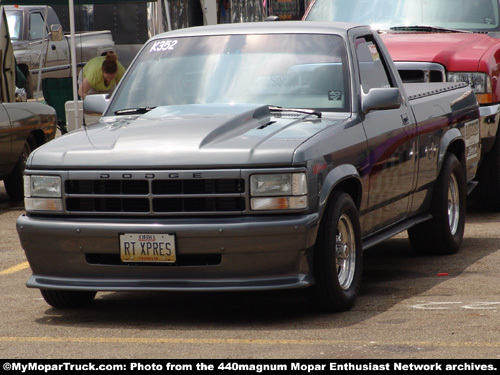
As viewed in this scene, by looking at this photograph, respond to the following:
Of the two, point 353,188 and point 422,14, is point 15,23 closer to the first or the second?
point 422,14

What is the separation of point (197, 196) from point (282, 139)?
57 centimetres

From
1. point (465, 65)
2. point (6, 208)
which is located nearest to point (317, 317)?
point (465, 65)

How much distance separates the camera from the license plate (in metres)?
6.18

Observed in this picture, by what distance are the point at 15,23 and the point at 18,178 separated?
1336 cm

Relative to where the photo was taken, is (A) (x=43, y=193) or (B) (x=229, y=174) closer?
(B) (x=229, y=174)

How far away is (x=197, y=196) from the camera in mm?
6172

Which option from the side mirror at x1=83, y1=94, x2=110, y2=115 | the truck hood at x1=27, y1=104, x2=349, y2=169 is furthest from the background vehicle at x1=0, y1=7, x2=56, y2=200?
the truck hood at x1=27, y1=104, x2=349, y2=169

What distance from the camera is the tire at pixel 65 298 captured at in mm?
6848

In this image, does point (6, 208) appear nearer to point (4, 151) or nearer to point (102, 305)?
point (4, 151)

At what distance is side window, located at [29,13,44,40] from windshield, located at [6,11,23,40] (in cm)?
27

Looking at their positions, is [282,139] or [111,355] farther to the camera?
A: [282,139]

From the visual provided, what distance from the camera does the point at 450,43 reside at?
10.6 m

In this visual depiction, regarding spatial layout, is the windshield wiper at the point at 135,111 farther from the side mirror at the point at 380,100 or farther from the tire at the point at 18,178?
the tire at the point at 18,178

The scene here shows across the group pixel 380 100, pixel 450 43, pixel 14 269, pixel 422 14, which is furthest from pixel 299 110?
pixel 422 14
